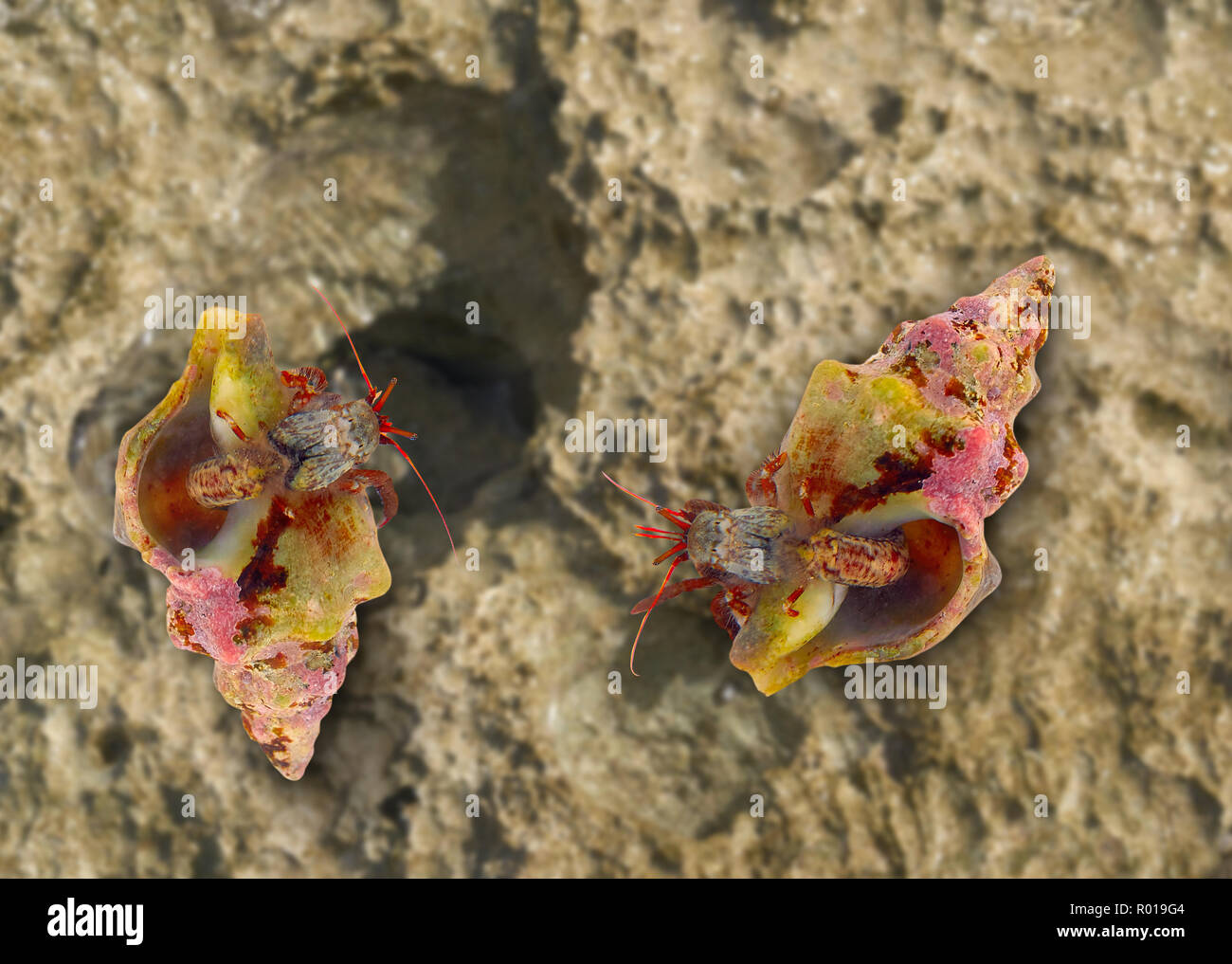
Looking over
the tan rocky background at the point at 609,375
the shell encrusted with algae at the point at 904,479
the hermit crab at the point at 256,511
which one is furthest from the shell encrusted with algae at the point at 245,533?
the shell encrusted with algae at the point at 904,479

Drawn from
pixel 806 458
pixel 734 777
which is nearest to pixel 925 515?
pixel 806 458

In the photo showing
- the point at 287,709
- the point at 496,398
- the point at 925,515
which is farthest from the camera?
the point at 496,398

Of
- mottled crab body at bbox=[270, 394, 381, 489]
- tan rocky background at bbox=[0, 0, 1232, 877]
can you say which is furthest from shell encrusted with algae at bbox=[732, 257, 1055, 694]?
mottled crab body at bbox=[270, 394, 381, 489]

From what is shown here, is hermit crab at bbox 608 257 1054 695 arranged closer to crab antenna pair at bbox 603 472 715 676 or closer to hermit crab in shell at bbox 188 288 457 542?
crab antenna pair at bbox 603 472 715 676

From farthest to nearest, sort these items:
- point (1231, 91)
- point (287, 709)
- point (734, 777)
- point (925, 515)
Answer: point (734, 777)
point (1231, 91)
point (287, 709)
point (925, 515)

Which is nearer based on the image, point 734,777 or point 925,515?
point 925,515

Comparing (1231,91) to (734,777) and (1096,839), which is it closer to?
(1096,839)

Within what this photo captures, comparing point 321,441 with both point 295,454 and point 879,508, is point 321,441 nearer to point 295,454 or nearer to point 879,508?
point 295,454

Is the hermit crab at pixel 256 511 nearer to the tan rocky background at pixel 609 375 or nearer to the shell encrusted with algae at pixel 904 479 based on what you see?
the tan rocky background at pixel 609 375
